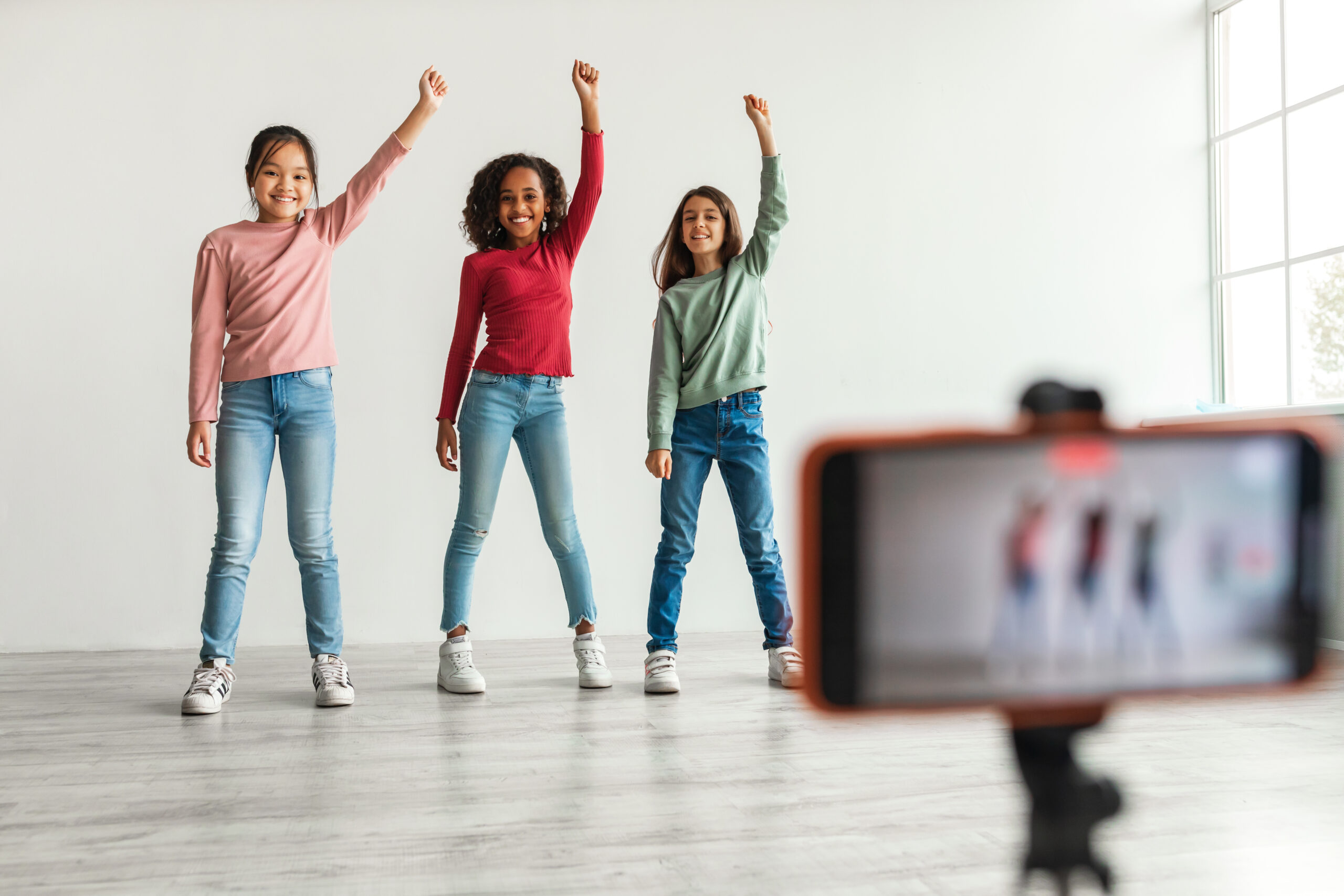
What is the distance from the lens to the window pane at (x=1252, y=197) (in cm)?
339

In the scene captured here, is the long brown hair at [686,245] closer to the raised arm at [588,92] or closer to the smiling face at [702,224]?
the smiling face at [702,224]

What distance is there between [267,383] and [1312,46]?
10.9 feet

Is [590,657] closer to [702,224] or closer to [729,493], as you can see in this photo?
[729,493]

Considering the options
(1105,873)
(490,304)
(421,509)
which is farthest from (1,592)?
(1105,873)

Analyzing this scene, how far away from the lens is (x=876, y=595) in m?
0.26

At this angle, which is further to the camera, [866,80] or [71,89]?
[866,80]

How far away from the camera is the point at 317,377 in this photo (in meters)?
2.09

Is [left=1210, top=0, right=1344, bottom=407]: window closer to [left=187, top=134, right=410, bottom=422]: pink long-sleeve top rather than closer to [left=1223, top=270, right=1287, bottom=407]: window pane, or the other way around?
[left=1223, top=270, right=1287, bottom=407]: window pane

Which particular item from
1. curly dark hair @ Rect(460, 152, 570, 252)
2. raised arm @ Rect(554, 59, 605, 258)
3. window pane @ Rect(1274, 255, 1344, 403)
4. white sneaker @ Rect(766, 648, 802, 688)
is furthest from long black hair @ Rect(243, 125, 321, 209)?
window pane @ Rect(1274, 255, 1344, 403)

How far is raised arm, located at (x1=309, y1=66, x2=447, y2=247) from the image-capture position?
2053 millimetres

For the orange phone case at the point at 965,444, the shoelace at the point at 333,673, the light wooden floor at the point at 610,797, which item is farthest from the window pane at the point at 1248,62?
the orange phone case at the point at 965,444

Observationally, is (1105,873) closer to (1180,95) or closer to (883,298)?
(883,298)

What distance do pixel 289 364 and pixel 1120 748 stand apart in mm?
1675

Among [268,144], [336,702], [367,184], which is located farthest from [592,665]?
[268,144]
